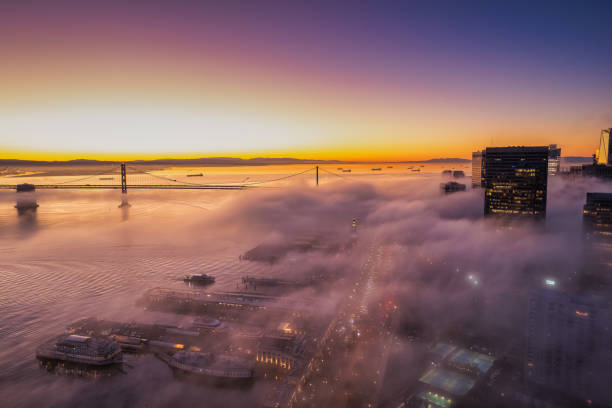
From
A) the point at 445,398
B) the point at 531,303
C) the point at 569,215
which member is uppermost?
the point at 569,215

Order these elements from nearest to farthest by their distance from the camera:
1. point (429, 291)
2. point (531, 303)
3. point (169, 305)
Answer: point (531, 303) < point (169, 305) < point (429, 291)

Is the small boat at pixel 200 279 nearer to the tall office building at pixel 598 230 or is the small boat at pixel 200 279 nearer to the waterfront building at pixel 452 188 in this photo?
the tall office building at pixel 598 230

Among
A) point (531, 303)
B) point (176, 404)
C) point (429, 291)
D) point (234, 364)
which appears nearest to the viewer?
Answer: point (176, 404)

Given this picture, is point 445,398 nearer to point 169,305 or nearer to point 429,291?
point 429,291

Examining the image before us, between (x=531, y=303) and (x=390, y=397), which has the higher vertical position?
(x=531, y=303)

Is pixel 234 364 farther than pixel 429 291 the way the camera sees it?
No

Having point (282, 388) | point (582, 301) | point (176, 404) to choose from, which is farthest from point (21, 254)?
point (582, 301)

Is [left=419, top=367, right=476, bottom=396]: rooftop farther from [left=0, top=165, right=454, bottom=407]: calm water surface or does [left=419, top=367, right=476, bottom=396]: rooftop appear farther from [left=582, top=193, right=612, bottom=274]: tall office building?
[left=582, top=193, right=612, bottom=274]: tall office building

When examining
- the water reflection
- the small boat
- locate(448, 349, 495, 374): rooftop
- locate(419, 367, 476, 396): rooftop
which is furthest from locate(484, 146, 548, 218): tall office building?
the water reflection
